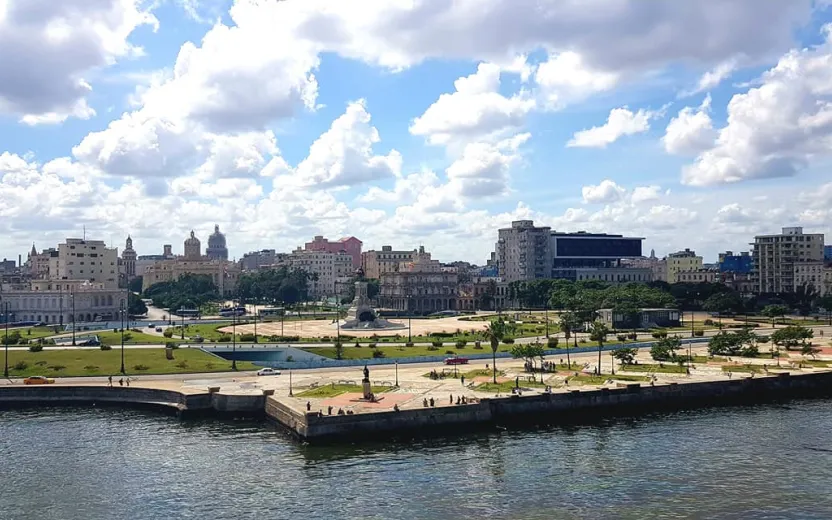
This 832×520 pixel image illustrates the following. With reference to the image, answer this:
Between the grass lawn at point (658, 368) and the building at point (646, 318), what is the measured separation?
199 ft

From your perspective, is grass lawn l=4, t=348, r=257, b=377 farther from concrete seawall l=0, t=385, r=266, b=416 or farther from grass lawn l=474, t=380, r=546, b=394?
grass lawn l=474, t=380, r=546, b=394

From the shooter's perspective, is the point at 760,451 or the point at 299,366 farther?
the point at 299,366

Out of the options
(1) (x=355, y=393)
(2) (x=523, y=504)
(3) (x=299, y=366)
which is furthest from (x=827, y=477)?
(3) (x=299, y=366)

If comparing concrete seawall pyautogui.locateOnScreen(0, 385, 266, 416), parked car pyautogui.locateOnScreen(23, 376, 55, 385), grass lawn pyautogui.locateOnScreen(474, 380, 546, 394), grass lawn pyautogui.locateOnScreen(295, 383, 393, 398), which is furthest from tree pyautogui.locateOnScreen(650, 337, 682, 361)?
parked car pyautogui.locateOnScreen(23, 376, 55, 385)

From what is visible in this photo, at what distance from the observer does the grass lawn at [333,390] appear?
80500 mm

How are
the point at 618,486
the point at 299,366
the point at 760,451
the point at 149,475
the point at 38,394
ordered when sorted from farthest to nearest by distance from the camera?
the point at 299,366 → the point at 38,394 → the point at 760,451 → the point at 149,475 → the point at 618,486

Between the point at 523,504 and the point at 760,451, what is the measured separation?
24482 millimetres

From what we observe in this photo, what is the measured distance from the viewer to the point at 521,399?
255ft

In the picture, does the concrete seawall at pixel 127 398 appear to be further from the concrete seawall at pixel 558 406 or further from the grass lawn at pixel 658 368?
the grass lawn at pixel 658 368

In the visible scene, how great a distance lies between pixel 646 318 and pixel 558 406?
304ft

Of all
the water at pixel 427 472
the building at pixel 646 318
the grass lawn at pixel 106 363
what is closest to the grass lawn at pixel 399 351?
the grass lawn at pixel 106 363

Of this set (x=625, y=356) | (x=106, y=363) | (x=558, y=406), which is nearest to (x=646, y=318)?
(x=625, y=356)

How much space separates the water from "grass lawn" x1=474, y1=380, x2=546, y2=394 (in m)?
10.3

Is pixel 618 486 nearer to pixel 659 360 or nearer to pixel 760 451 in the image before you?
pixel 760 451
